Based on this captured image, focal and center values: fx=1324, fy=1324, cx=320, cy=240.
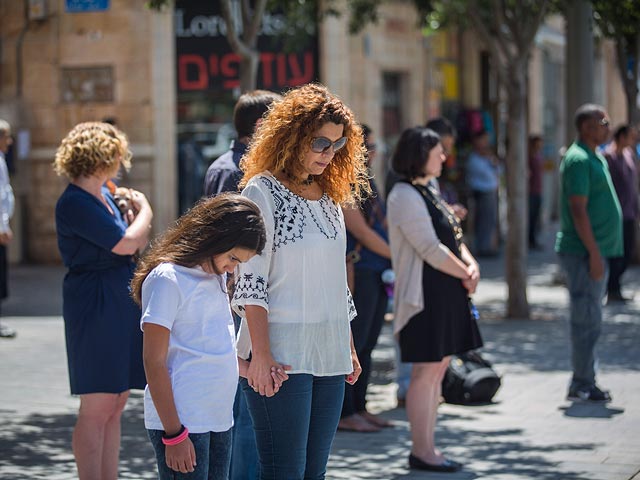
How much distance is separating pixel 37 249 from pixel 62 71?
8.79ft

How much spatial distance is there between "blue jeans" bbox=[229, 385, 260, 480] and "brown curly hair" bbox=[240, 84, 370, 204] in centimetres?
114

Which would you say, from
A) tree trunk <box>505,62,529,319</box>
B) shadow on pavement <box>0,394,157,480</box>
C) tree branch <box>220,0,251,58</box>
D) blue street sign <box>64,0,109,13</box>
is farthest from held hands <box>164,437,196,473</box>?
blue street sign <box>64,0,109,13</box>

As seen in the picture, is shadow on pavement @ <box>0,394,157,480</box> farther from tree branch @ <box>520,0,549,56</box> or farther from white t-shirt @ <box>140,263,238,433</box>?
tree branch @ <box>520,0,549,56</box>

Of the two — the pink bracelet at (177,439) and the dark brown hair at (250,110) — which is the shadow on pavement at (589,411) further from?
the pink bracelet at (177,439)

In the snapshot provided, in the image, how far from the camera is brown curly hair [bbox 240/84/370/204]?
15.6 ft

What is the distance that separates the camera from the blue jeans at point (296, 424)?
4570 mm

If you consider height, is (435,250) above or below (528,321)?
above

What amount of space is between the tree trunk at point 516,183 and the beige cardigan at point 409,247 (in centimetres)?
617

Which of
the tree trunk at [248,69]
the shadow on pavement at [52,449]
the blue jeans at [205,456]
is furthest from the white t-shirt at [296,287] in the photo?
the tree trunk at [248,69]

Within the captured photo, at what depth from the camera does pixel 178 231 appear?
4371 millimetres

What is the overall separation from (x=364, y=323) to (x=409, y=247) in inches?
44.3

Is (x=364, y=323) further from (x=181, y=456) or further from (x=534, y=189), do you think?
(x=534, y=189)

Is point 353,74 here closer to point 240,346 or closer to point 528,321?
point 528,321

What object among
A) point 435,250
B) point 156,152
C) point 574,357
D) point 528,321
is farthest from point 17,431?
point 156,152
